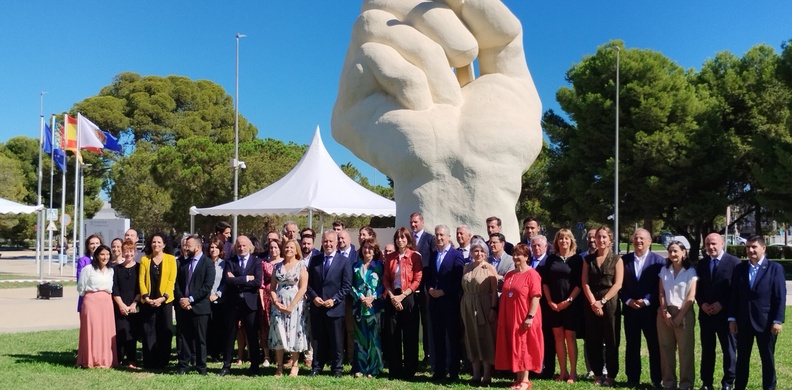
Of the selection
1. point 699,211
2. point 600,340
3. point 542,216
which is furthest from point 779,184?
point 600,340

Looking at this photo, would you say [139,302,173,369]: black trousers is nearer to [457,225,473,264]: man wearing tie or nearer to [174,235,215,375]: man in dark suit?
[174,235,215,375]: man in dark suit

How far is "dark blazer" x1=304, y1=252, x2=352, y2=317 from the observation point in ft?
22.8

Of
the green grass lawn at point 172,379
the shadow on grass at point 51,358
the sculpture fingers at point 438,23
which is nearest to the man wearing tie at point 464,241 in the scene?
the green grass lawn at point 172,379

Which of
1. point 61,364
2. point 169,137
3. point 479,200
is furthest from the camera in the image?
point 169,137

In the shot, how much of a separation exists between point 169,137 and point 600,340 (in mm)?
36081

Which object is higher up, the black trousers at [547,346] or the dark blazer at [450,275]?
the dark blazer at [450,275]

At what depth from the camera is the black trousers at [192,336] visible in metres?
7.20

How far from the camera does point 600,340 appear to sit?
21.4ft

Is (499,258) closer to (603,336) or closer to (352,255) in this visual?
(603,336)

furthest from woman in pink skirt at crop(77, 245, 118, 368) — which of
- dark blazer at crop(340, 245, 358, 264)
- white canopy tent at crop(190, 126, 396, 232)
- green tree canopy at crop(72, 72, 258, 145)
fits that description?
green tree canopy at crop(72, 72, 258, 145)

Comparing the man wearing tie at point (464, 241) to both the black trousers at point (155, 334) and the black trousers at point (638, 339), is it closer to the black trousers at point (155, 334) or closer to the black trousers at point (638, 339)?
the black trousers at point (638, 339)

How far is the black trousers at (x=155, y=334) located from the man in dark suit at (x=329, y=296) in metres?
1.54

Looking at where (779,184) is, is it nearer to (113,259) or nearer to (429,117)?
(429,117)

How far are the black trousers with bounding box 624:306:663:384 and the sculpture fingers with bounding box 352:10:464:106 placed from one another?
3836 mm
